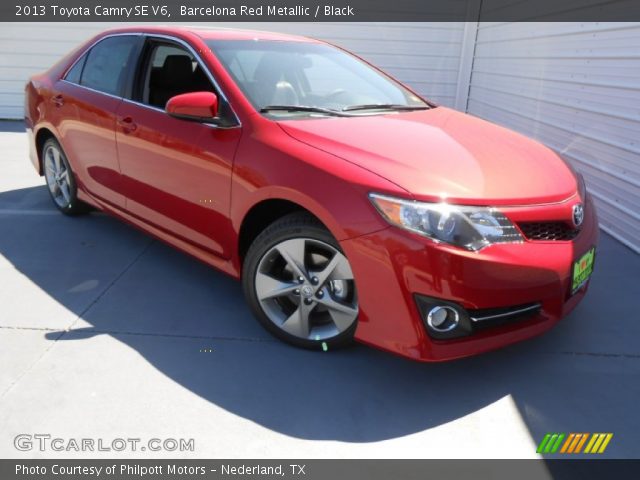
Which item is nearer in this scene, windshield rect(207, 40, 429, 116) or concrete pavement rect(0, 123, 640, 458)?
concrete pavement rect(0, 123, 640, 458)

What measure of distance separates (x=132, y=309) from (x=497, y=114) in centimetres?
616

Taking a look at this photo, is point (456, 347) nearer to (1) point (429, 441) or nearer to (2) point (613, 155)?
(1) point (429, 441)

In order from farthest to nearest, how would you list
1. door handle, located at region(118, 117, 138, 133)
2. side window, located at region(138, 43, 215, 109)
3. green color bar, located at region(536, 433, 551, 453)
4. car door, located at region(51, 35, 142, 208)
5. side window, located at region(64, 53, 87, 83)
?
side window, located at region(64, 53, 87, 83), car door, located at region(51, 35, 142, 208), door handle, located at region(118, 117, 138, 133), side window, located at region(138, 43, 215, 109), green color bar, located at region(536, 433, 551, 453)

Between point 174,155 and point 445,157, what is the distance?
1.50 m

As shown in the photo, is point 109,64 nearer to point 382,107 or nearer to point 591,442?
point 382,107

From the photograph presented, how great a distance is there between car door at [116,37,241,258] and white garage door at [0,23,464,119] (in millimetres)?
6277

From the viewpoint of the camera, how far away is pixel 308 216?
250 centimetres

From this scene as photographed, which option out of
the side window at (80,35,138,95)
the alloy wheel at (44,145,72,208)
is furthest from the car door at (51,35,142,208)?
the alloy wheel at (44,145,72,208)

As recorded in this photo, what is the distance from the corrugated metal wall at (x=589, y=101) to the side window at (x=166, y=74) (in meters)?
3.39

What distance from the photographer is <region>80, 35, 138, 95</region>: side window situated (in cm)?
362

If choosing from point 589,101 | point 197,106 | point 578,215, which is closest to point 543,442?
point 578,215

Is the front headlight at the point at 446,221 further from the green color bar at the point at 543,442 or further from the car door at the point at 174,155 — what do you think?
the car door at the point at 174,155
